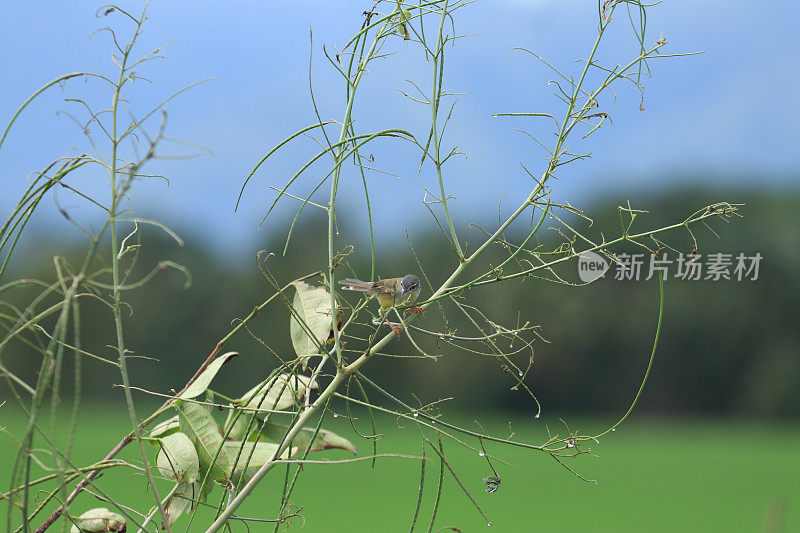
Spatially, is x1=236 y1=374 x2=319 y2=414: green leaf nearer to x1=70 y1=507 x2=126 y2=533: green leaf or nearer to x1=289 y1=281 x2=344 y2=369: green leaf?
x1=289 y1=281 x2=344 y2=369: green leaf

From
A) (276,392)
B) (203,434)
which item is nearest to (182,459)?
(203,434)

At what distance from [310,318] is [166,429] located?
0.27 m

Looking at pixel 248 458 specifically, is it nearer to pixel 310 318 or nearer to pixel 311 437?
pixel 311 437

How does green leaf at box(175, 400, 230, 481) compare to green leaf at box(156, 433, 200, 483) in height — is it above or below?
above

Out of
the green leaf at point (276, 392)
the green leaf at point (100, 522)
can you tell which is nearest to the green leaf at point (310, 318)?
the green leaf at point (276, 392)

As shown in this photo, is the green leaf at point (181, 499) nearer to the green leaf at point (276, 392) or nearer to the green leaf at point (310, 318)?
the green leaf at point (276, 392)

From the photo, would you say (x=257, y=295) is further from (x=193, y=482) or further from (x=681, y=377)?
(x=193, y=482)

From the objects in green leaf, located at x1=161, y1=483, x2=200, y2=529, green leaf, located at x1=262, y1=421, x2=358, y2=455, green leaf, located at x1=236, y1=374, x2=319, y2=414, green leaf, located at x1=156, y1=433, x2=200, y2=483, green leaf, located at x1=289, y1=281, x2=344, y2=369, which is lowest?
green leaf, located at x1=161, y1=483, x2=200, y2=529

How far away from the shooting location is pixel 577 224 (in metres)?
1.28

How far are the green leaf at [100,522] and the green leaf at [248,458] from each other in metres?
0.15

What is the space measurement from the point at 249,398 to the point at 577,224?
0.66 m

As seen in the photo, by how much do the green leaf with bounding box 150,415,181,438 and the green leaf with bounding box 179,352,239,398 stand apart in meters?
0.08

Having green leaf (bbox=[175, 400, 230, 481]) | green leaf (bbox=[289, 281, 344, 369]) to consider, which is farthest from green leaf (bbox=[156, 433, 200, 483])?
green leaf (bbox=[289, 281, 344, 369])

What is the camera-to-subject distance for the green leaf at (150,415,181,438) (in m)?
1.03
